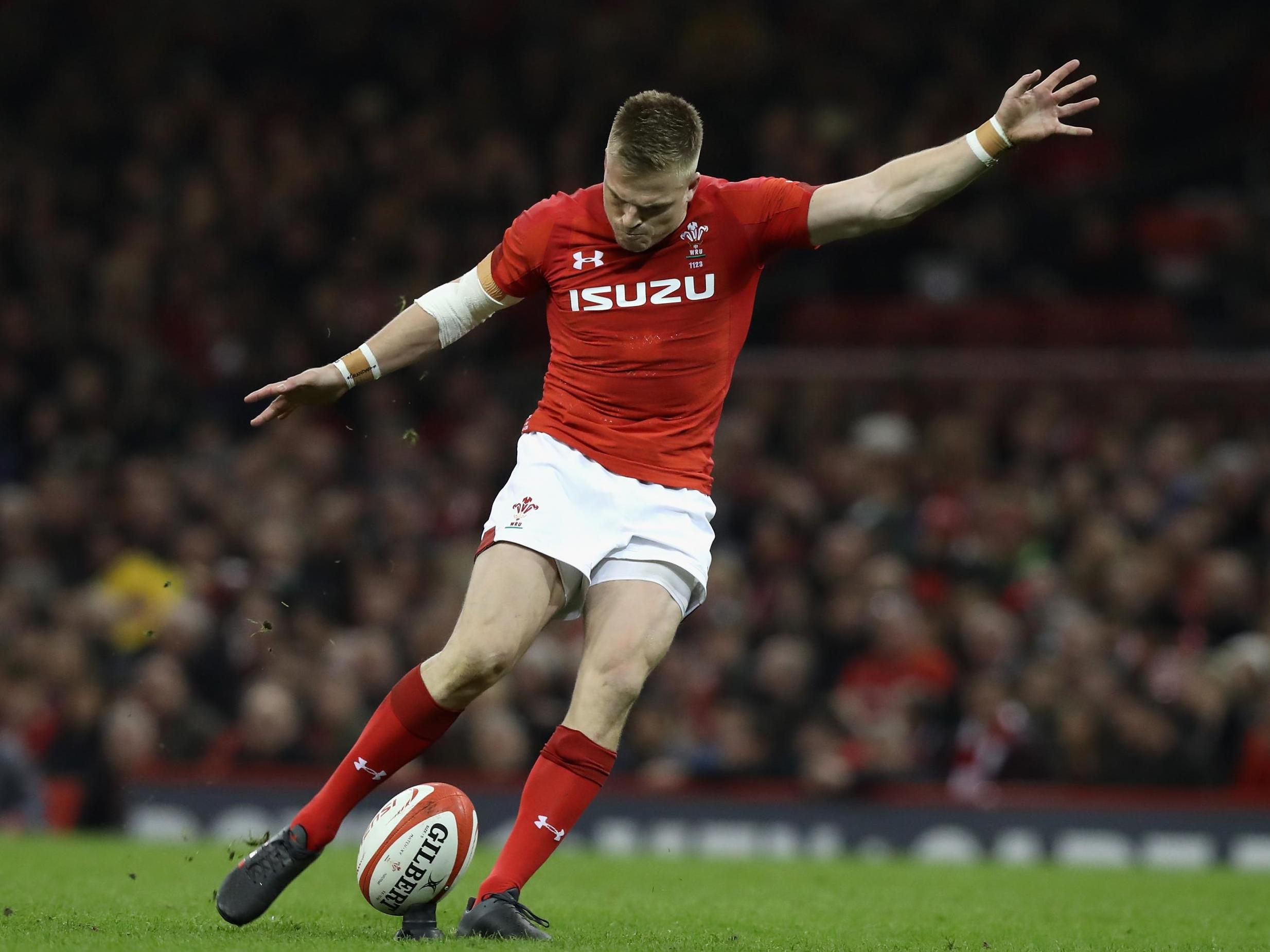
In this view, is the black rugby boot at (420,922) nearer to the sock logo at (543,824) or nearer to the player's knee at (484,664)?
the sock logo at (543,824)

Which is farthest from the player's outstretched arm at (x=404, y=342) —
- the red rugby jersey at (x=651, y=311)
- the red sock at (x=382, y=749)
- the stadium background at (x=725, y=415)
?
the stadium background at (x=725, y=415)

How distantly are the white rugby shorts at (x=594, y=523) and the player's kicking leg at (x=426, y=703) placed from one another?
70mm

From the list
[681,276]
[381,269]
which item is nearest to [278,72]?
[381,269]

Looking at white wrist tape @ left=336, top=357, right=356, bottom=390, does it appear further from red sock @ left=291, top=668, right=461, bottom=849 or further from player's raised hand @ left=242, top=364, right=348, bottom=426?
red sock @ left=291, top=668, right=461, bottom=849

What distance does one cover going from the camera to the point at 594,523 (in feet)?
16.8

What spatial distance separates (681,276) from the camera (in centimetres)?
518

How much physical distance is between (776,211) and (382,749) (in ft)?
6.36

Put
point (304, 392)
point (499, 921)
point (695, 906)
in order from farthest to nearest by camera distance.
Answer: point (695, 906), point (304, 392), point (499, 921)

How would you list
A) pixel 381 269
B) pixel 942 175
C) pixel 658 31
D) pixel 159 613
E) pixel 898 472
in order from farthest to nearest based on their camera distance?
1. pixel 658 31
2. pixel 381 269
3. pixel 898 472
4. pixel 159 613
5. pixel 942 175

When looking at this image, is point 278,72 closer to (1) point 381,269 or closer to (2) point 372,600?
(1) point 381,269

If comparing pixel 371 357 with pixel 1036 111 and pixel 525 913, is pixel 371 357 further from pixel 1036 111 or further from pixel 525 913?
pixel 1036 111

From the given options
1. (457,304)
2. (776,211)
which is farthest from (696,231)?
(457,304)

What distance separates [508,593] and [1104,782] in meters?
5.69

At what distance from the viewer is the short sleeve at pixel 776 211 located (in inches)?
202
